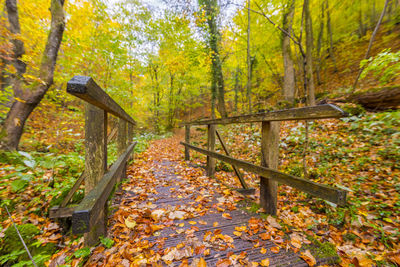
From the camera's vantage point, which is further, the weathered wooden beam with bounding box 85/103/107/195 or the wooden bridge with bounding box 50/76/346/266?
the weathered wooden beam with bounding box 85/103/107/195

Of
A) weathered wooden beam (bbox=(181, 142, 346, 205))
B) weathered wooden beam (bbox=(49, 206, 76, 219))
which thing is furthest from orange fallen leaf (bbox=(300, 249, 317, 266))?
weathered wooden beam (bbox=(49, 206, 76, 219))

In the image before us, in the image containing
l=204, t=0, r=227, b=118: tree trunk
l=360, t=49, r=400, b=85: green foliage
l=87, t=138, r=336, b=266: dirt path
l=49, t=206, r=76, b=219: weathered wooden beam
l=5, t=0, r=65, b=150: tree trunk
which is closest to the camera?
l=87, t=138, r=336, b=266: dirt path

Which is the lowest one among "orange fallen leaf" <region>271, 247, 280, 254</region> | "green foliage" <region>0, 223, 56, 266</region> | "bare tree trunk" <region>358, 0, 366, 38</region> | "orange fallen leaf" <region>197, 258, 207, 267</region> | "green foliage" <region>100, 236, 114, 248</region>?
"green foliage" <region>0, 223, 56, 266</region>

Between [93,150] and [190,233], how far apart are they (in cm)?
147

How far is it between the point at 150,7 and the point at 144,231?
45.4 ft

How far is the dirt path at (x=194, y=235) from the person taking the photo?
5.02 ft

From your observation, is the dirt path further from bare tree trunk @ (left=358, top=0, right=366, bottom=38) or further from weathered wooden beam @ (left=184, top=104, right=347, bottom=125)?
bare tree trunk @ (left=358, top=0, right=366, bottom=38)

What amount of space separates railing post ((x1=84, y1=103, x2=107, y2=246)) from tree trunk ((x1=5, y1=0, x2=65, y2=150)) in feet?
14.0

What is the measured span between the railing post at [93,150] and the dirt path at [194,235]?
18 centimetres

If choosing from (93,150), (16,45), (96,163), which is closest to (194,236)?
(96,163)

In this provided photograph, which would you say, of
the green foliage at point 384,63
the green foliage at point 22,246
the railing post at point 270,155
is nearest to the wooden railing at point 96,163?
the green foliage at point 22,246

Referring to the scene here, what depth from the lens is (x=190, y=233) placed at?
191 centimetres

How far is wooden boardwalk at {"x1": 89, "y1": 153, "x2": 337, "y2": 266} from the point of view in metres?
1.53

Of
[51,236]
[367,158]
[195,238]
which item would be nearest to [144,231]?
[195,238]
